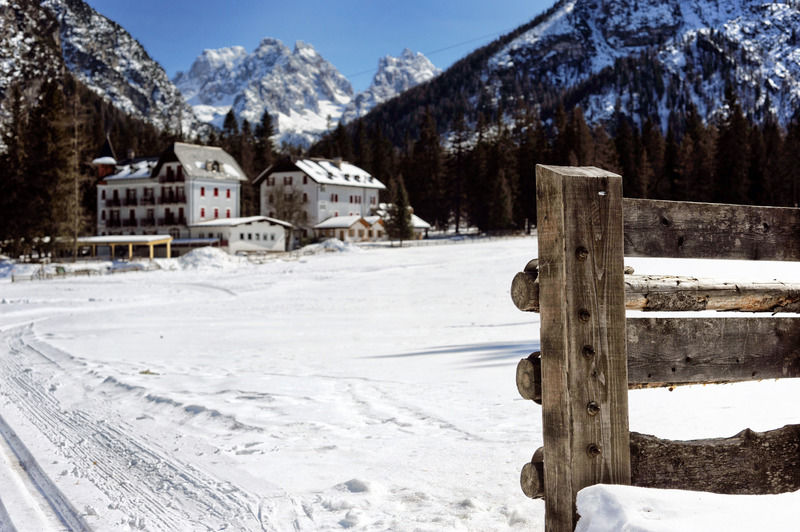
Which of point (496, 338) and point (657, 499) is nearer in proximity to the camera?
point (657, 499)

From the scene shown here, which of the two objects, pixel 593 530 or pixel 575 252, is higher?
pixel 575 252

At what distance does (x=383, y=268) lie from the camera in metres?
41.6

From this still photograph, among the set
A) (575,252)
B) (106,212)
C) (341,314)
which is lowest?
(341,314)

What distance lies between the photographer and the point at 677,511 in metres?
2.64

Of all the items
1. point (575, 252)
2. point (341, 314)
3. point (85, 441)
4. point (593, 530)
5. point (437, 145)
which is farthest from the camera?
point (437, 145)

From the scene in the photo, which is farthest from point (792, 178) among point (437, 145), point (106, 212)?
point (106, 212)

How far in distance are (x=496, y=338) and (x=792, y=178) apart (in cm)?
6339

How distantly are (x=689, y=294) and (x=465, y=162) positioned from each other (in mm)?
86405

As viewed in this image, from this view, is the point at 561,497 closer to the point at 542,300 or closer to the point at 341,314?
the point at 542,300

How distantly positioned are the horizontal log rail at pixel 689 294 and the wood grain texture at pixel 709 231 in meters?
0.15

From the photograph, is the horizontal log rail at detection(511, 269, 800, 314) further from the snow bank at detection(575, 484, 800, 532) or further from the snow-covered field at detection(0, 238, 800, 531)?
the snow-covered field at detection(0, 238, 800, 531)

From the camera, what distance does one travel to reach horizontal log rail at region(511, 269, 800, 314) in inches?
118

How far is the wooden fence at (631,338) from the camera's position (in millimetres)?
2812

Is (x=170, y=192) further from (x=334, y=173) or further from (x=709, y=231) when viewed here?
(x=709, y=231)
